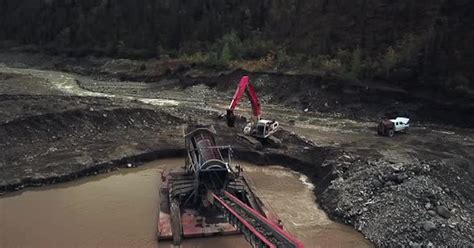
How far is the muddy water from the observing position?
17.5 metres

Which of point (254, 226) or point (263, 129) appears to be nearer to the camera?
point (254, 226)

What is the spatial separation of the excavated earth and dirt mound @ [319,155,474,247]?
0.04m

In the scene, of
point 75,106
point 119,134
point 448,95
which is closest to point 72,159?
point 119,134

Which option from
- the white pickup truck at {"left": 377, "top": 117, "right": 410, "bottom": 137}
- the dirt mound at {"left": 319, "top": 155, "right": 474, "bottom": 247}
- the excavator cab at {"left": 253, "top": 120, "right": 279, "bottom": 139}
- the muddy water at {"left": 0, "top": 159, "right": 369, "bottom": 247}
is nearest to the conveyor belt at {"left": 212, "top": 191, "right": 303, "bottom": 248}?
the muddy water at {"left": 0, "top": 159, "right": 369, "bottom": 247}

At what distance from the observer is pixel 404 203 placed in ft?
61.1

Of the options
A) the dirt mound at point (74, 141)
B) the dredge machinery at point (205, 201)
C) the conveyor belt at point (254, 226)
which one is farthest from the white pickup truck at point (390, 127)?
the conveyor belt at point (254, 226)

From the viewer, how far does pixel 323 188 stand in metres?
22.6

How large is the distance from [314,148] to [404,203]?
9254 millimetres

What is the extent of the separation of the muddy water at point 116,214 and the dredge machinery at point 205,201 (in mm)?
580

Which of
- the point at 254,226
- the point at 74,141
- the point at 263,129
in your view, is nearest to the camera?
the point at 254,226

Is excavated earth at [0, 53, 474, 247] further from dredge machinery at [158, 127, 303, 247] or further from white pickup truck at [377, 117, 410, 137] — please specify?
dredge machinery at [158, 127, 303, 247]

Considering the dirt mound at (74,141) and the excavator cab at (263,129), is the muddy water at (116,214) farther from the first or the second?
the excavator cab at (263,129)

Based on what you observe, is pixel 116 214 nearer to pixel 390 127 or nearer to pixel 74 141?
pixel 74 141

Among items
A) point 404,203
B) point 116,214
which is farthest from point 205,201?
point 404,203
